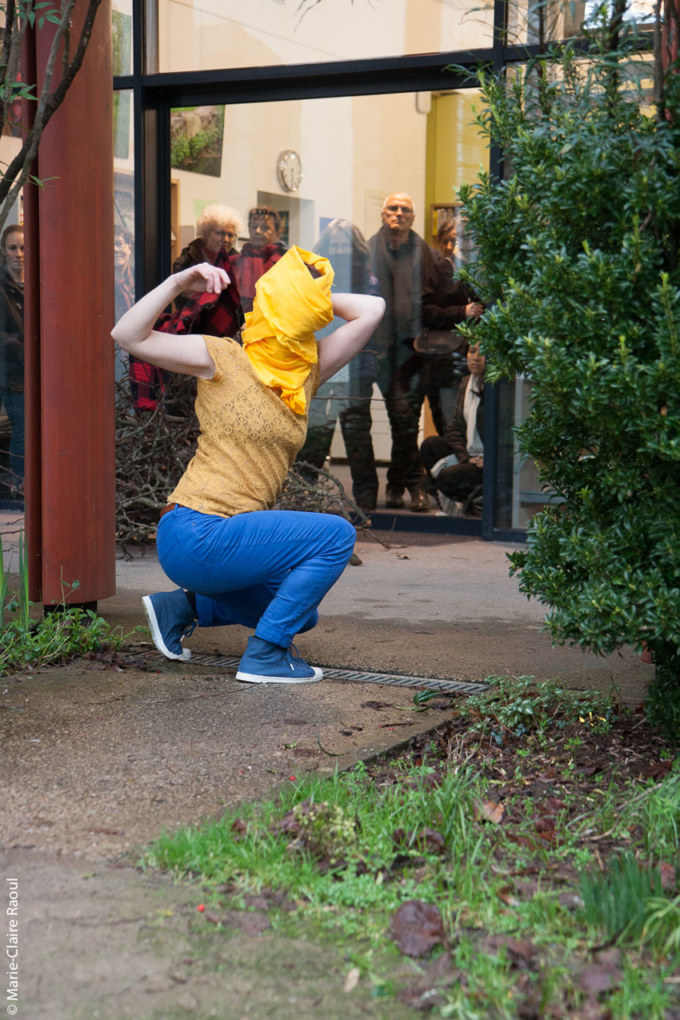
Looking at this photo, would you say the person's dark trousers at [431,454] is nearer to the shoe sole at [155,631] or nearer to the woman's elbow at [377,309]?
the woman's elbow at [377,309]

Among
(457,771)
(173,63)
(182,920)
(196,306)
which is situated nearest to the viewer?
(182,920)

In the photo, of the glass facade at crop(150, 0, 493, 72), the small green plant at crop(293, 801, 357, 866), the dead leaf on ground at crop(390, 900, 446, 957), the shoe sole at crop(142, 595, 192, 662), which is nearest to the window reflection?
the glass facade at crop(150, 0, 493, 72)

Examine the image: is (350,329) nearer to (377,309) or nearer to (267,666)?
(377,309)

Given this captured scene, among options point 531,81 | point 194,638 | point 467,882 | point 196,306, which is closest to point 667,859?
point 467,882

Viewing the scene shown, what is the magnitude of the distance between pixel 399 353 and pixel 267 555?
421 cm

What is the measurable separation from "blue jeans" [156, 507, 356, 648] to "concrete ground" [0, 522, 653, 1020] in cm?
30

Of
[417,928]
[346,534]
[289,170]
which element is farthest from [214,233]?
[417,928]

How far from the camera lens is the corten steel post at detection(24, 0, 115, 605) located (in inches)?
189

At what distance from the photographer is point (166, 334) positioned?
4.21 m

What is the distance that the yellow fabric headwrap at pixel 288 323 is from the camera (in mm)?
4250

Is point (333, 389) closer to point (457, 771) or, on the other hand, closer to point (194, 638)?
point (194, 638)

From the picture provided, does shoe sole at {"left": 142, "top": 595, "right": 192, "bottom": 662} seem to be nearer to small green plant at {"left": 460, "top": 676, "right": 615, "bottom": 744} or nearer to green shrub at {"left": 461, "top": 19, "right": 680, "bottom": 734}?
small green plant at {"left": 460, "top": 676, "right": 615, "bottom": 744}

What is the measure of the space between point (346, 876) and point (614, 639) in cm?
99

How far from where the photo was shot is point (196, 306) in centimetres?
749
